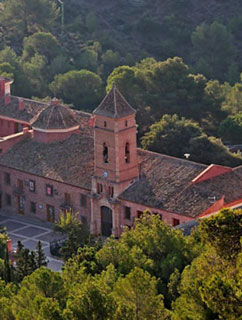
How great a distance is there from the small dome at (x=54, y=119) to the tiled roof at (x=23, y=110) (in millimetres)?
3812

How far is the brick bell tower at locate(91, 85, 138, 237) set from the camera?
226ft

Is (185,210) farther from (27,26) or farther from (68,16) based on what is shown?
(68,16)

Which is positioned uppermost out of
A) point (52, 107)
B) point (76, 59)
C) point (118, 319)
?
point (118, 319)

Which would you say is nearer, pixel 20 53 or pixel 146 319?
pixel 146 319

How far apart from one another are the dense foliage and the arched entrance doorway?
16770mm

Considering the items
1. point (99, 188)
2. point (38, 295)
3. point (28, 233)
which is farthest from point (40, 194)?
point (38, 295)

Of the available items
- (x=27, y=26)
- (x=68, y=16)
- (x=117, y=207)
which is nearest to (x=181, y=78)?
(x=117, y=207)

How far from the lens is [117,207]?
6962 cm

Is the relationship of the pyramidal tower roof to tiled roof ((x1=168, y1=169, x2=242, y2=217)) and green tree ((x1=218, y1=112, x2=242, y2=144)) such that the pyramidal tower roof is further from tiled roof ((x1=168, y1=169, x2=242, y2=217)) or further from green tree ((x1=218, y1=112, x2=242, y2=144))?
green tree ((x1=218, y1=112, x2=242, y2=144))

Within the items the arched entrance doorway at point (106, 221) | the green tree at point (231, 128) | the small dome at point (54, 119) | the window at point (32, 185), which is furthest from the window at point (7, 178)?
the green tree at point (231, 128)

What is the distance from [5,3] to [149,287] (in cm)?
8236

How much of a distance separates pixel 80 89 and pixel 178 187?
1268 inches

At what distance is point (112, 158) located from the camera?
6944cm

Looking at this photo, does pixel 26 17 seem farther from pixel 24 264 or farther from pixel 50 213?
pixel 24 264
